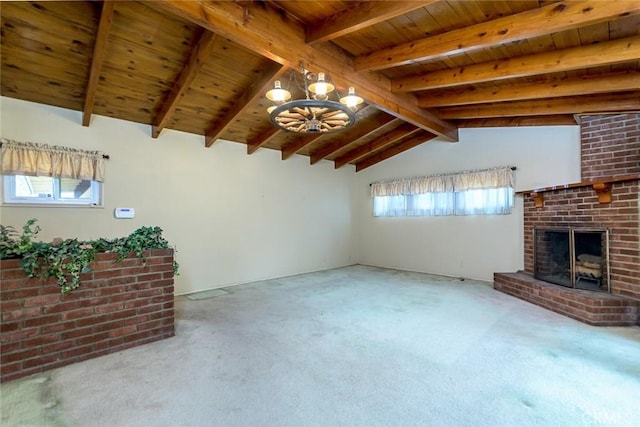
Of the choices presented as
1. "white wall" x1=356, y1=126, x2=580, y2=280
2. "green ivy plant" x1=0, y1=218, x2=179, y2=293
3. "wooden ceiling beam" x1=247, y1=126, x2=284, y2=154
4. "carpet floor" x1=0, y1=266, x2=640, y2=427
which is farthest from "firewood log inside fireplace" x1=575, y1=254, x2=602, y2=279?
"green ivy plant" x1=0, y1=218, x2=179, y2=293

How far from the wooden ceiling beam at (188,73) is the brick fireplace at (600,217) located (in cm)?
471

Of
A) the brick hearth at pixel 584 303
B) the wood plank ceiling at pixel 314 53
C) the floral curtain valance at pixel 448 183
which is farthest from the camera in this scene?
the floral curtain valance at pixel 448 183

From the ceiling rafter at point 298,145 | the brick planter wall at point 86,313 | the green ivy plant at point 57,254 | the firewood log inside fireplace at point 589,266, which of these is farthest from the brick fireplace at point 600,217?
the green ivy plant at point 57,254

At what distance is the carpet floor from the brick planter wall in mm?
129

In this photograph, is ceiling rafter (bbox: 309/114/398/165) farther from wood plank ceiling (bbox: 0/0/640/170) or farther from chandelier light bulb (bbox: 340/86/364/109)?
chandelier light bulb (bbox: 340/86/364/109)

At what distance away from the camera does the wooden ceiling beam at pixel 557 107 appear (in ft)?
12.1

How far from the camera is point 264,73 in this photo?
3.38 meters

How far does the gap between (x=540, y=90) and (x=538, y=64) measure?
749mm

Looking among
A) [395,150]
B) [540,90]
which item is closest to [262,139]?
[395,150]

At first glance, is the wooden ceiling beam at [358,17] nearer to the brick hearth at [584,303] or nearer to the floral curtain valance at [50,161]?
the floral curtain valance at [50,161]

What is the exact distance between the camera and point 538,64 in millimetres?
3012

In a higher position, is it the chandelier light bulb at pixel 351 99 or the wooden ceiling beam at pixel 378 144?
the wooden ceiling beam at pixel 378 144

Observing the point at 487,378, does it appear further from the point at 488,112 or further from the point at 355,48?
the point at 488,112

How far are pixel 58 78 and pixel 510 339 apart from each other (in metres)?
5.46
